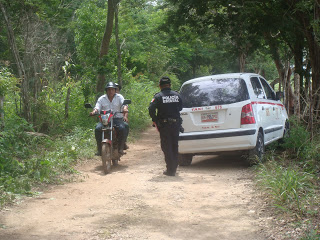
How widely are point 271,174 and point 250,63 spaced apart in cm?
2669

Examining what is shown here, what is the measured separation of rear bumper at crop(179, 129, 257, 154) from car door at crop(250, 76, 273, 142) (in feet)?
1.70

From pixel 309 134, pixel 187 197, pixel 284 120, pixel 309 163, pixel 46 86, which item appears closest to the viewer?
pixel 187 197

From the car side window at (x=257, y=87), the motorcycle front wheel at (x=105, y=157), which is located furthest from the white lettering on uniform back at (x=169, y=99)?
→ the car side window at (x=257, y=87)

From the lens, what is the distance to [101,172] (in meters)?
9.88

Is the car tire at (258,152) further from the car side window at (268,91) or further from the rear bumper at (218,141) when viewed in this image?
the car side window at (268,91)

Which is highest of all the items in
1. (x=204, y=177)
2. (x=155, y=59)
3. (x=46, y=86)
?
(x=155, y=59)

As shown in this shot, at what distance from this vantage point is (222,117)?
31.7ft

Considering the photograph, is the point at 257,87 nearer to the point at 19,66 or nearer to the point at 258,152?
the point at 258,152

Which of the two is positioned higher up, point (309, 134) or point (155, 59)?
point (155, 59)

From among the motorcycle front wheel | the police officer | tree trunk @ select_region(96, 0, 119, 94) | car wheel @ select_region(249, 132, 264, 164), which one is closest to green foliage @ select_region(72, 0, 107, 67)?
tree trunk @ select_region(96, 0, 119, 94)

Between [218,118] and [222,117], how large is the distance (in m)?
0.08

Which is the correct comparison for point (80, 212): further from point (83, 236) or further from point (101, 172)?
point (101, 172)

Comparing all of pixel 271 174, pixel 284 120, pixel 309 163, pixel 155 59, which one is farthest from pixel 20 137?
pixel 155 59

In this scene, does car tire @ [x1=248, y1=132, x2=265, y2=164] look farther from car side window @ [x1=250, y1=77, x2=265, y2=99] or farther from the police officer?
the police officer
